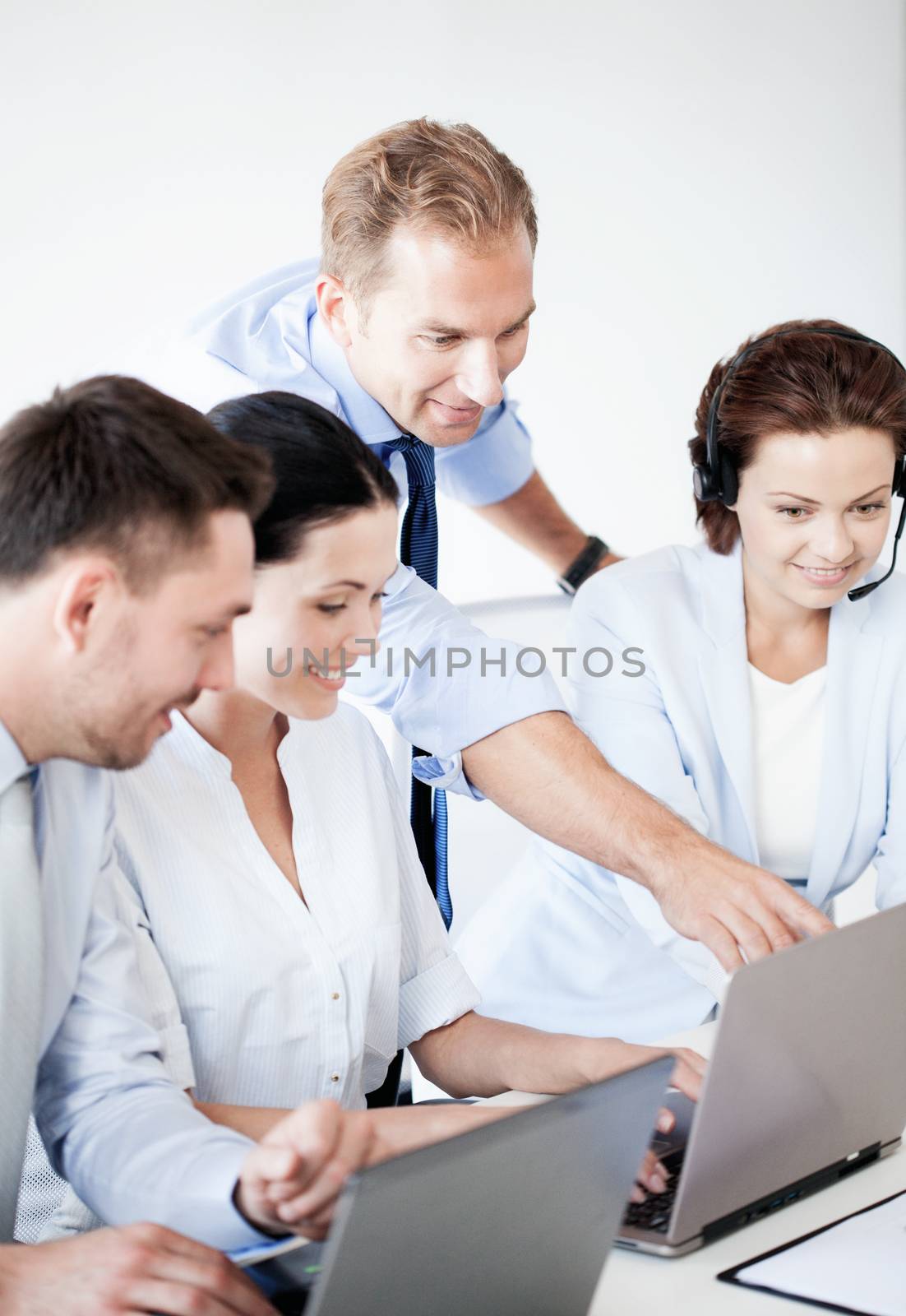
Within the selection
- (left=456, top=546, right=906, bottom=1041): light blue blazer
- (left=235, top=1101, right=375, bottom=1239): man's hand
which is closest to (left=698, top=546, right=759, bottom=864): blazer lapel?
(left=456, top=546, right=906, bottom=1041): light blue blazer

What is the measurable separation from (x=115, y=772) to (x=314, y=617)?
22 cm

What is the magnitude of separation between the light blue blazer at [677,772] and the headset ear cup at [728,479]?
13 centimetres

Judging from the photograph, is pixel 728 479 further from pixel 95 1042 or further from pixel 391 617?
pixel 95 1042

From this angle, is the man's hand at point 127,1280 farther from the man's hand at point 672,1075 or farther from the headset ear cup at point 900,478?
the headset ear cup at point 900,478

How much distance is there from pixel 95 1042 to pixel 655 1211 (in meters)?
0.44

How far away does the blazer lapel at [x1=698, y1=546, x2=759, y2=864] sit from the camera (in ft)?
6.34

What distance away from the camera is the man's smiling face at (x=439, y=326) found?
1630 mm

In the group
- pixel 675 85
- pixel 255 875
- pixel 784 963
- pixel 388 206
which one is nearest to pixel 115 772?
pixel 255 875

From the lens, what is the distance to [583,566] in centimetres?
258

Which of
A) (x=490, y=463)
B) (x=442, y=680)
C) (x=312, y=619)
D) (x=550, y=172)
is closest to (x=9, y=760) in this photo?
(x=312, y=619)

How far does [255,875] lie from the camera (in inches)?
53.1

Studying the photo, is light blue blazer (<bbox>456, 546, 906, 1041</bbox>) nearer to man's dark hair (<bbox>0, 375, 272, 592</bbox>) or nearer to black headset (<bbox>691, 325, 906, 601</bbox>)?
black headset (<bbox>691, 325, 906, 601</bbox>)

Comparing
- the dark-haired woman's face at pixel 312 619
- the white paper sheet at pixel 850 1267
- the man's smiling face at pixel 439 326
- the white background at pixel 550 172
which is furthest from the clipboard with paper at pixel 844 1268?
the white background at pixel 550 172

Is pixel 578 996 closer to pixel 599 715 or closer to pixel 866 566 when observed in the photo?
pixel 599 715
